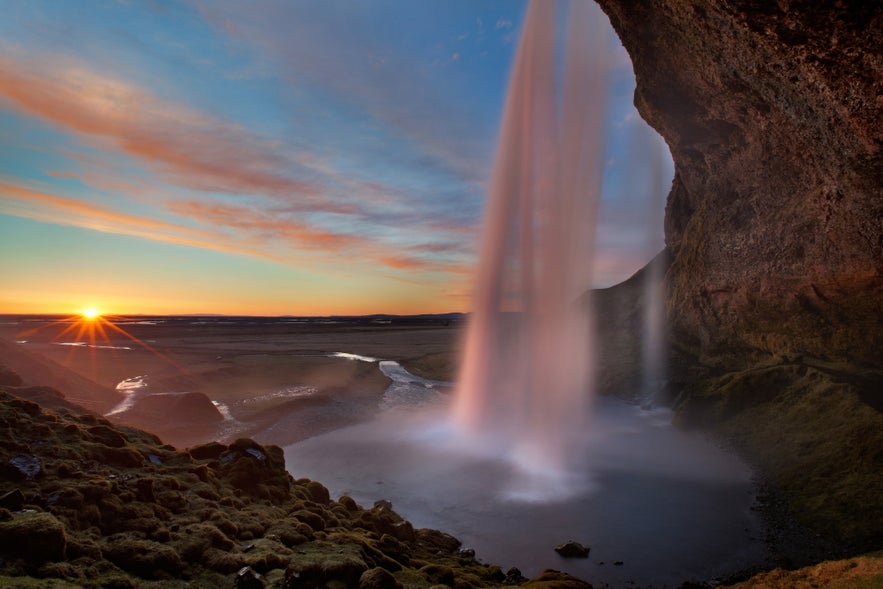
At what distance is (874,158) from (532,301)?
813 inches

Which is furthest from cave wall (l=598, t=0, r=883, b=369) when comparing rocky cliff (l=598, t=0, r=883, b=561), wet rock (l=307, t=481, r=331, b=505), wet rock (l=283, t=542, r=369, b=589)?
wet rock (l=307, t=481, r=331, b=505)

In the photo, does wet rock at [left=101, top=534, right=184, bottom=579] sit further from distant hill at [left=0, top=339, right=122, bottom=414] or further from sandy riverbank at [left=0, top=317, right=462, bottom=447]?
distant hill at [left=0, top=339, right=122, bottom=414]

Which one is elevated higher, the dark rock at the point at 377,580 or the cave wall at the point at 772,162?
the cave wall at the point at 772,162

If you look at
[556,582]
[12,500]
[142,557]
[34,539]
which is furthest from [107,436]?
[556,582]

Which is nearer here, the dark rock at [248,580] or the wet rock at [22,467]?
the dark rock at [248,580]

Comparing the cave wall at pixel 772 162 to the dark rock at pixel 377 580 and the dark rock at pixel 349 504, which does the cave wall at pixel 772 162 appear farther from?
the dark rock at pixel 349 504

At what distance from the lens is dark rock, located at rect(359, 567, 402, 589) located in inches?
280

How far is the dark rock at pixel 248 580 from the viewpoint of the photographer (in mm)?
6590

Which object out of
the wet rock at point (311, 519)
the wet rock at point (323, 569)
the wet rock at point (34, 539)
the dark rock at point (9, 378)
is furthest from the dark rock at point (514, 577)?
the dark rock at point (9, 378)

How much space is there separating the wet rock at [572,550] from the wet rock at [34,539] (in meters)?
10.1

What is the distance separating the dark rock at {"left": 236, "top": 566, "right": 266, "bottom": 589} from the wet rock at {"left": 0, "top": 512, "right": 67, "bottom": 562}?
2.22m

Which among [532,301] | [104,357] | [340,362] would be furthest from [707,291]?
[104,357]

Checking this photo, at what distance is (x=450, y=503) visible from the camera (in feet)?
47.8

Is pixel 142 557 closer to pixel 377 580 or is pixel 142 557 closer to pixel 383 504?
pixel 377 580
